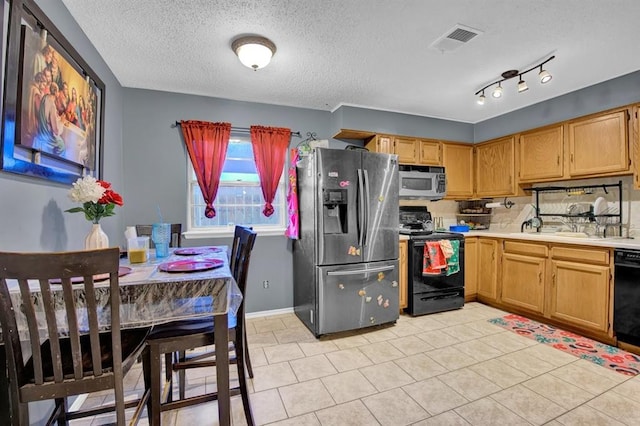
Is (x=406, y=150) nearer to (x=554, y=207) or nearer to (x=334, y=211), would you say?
(x=334, y=211)

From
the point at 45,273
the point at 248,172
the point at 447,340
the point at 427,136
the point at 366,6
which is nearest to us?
the point at 45,273

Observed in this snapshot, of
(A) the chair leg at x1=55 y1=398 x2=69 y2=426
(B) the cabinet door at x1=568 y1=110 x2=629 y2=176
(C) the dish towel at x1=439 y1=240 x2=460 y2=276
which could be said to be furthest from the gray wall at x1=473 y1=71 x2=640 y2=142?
(A) the chair leg at x1=55 y1=398 x2=69 y2=426

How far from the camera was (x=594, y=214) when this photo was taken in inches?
121

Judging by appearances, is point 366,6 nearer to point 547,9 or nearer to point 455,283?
point 547,9

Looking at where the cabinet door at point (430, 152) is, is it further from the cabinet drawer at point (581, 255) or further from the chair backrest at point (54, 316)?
the chair backrest at point (54, 316)

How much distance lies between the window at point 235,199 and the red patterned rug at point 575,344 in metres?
2.80

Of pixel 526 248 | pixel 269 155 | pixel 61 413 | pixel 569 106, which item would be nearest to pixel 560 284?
pixel 526 248

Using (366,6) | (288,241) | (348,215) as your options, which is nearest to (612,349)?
(348,215)

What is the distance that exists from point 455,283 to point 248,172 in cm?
286

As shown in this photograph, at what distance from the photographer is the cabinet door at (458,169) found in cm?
411

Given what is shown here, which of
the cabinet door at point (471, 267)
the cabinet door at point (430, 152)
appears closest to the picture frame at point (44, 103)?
the cabinet door at point (430, 152)

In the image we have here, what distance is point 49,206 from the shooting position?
5.37 ft

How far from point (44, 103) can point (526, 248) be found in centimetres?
427

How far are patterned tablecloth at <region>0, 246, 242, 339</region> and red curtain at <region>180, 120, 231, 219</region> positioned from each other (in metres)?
1.87
